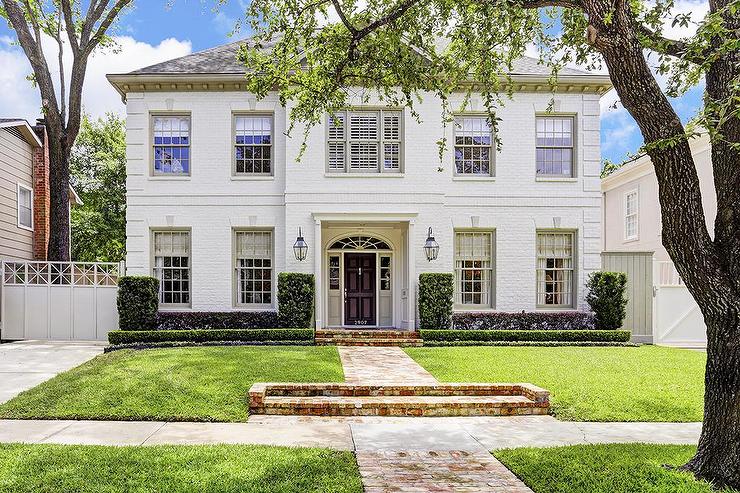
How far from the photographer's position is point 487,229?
55.6ft

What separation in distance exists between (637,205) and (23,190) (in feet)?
69.4

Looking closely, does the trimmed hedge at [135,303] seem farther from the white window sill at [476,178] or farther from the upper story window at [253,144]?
the white window sill at [476,178]

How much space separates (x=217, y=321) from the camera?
16.2 metres

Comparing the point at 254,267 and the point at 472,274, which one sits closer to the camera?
the point at 254,267

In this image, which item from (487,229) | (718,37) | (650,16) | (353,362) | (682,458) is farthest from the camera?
(487,229)

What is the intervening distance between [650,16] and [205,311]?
41.8ft

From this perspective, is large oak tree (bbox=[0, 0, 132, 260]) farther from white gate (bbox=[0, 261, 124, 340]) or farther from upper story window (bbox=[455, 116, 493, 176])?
upper story window (bbox=[455, 116, 493, 176])

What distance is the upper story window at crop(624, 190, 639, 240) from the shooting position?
23442 mm

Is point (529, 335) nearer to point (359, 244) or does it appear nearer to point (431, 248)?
point (431, 248)

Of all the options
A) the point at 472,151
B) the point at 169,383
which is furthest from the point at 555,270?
the point at 169,383

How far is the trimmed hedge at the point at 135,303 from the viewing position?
608 inches

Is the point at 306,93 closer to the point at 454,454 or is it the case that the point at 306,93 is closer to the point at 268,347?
the point at 454,454

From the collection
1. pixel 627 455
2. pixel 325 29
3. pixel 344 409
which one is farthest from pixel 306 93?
pixel 627 455

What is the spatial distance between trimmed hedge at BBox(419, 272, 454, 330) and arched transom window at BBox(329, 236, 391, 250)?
223cm
